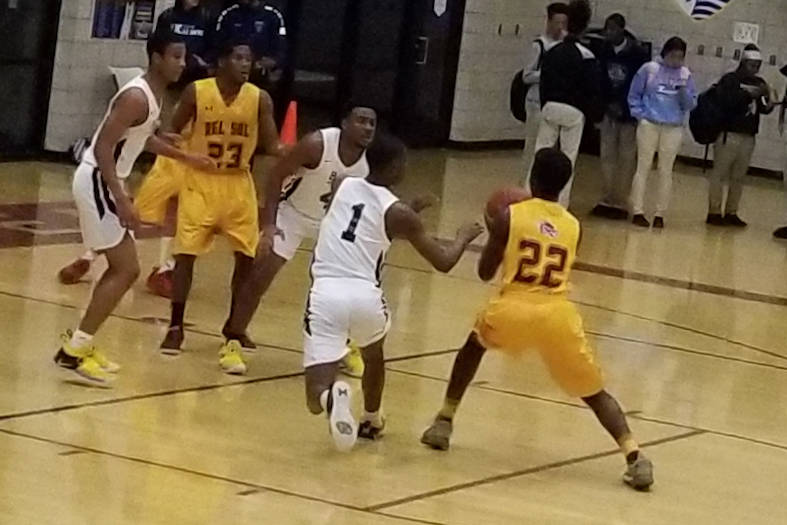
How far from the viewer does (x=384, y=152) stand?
24.0 feet

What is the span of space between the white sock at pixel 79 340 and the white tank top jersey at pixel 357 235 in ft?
4.51

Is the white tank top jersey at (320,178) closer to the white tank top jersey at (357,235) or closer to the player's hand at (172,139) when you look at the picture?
the player's hand at (172,139)

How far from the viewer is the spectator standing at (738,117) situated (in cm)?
1633

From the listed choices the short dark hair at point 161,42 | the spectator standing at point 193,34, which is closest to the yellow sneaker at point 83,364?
the short dark hair at point 161,42

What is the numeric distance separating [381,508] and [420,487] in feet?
1.38

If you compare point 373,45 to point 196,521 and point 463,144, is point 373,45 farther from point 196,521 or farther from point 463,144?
point 196,521

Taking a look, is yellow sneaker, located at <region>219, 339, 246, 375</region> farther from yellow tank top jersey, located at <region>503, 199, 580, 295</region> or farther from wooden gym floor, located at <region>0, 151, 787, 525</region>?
yellow tank top jersey, located at <region>503, 199, 580, 295</region>

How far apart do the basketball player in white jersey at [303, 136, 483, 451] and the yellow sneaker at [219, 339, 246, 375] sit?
1.39m

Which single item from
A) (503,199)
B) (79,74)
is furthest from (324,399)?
(79,74)

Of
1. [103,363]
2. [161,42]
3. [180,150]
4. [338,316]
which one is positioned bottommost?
[103,363]

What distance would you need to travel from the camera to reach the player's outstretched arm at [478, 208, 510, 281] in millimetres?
Answer: 7363

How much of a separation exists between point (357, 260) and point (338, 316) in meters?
0.24

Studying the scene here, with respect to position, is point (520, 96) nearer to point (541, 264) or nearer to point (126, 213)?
point (126, 213)

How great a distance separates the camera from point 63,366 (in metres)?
8.26
